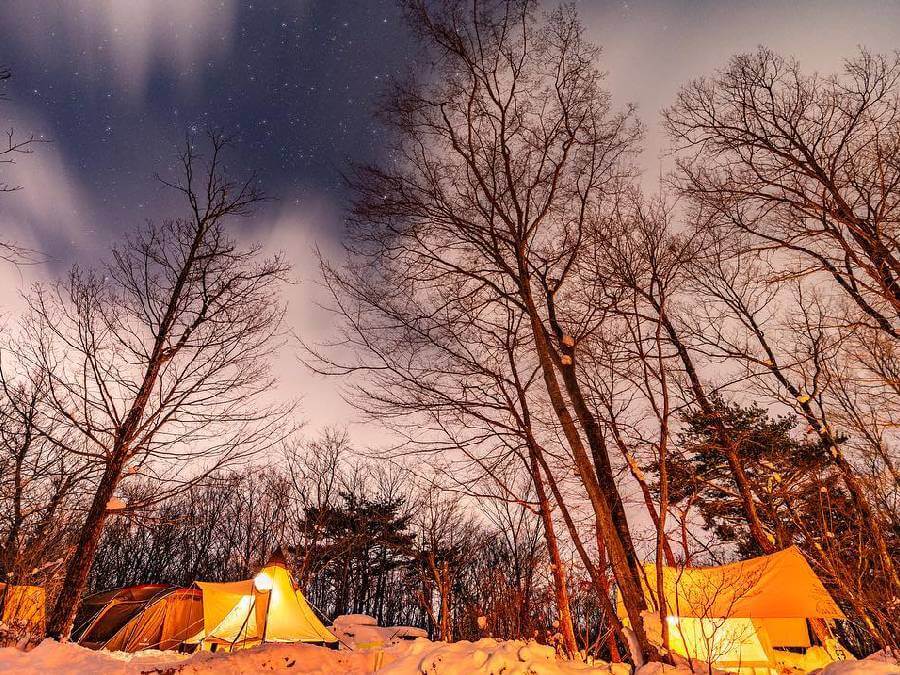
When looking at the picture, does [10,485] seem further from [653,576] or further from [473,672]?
[653,576]

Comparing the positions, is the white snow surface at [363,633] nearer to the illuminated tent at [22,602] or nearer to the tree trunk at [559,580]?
the tree trunk at [559,580]

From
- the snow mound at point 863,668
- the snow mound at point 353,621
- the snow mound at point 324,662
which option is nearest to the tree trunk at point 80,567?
the snow mound at point 324,662

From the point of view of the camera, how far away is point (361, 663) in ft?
23.2

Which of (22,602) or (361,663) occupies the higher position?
(22,602)

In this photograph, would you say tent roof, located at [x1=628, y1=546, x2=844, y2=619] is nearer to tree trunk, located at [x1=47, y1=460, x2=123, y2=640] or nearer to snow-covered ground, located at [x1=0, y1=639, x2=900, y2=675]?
snow-covered ground, located at [x1=0, y1=639, x2=900, y2=675]

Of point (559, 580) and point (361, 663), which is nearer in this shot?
point (361, 663)

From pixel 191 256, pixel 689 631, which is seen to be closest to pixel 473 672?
pixel 689 631

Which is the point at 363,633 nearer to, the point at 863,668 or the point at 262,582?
the point at 262,582

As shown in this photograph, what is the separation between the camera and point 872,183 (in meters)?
5.62

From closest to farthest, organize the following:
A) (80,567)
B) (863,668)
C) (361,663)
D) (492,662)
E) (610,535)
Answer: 1. (863,668)
2. (492,662)
3. (610,535)
4. (80,567)
5. (361,663)

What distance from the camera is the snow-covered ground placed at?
12.5 ft

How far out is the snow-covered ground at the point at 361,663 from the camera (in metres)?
3.81

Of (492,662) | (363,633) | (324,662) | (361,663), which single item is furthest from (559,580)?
(363,633)

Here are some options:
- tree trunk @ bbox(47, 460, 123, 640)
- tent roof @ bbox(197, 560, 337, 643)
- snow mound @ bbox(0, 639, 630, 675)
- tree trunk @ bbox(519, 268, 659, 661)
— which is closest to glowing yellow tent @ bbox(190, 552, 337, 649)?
tent roof @ bbox(197, 560, 337, 643)
